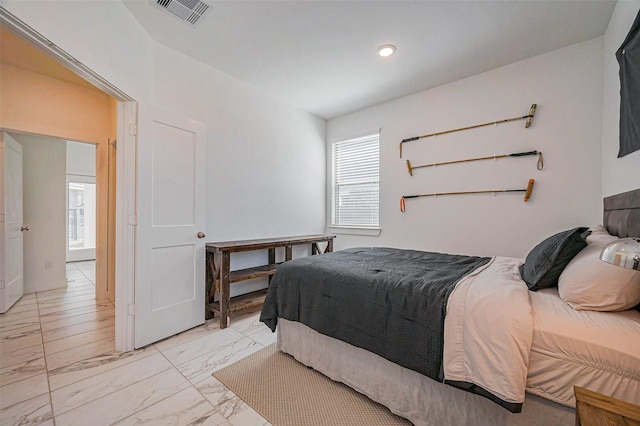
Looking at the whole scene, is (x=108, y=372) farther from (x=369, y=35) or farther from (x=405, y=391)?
(x=369, y=35)

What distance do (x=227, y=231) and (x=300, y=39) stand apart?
2.17m

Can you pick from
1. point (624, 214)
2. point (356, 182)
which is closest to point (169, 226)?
point (356, 182)

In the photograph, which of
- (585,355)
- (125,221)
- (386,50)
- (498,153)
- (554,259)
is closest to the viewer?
(585,355)

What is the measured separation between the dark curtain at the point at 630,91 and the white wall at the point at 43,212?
20.5 feet

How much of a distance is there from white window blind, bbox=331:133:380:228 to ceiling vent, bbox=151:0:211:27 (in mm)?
2574

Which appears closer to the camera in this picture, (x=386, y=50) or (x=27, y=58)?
(x=386, y=50)

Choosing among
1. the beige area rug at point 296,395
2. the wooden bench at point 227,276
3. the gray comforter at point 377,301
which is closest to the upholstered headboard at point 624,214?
the gray comforter at point 377,301

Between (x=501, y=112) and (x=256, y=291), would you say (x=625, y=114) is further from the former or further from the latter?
(x=256, y=291)

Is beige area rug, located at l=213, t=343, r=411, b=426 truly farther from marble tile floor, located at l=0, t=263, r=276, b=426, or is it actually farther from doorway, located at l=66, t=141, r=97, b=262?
doorway, located at l=66, t=141, r=97, b=262

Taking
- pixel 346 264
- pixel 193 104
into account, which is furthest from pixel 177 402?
pixel 193 104

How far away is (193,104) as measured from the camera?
2.80 metres

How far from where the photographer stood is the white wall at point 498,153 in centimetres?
246

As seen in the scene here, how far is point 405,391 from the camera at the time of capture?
1460 millimetres

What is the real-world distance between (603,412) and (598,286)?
638 millimetres
